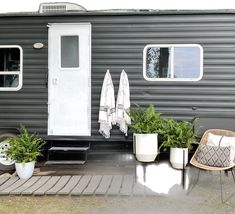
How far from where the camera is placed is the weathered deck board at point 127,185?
5.31 m

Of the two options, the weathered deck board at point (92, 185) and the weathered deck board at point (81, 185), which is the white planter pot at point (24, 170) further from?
the weathered deck board at point (92, 185)

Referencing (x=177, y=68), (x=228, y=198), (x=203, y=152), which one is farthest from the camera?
(x=177, y=68)

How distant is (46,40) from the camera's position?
276 inches

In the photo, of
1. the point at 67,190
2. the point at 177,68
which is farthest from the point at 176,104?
the point at 67,190

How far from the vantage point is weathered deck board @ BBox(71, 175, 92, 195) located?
532 cm

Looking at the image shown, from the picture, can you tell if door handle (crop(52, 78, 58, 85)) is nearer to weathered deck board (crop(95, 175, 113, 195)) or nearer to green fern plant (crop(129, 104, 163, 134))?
green fern plant (crop(129, 104, 163, 134))

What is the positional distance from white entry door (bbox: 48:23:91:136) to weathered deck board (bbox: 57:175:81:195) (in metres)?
1.09

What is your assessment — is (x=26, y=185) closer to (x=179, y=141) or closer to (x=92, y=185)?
(x=92, y=185)

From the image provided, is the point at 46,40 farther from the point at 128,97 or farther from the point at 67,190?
the point at 67,190

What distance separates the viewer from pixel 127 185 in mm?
5629

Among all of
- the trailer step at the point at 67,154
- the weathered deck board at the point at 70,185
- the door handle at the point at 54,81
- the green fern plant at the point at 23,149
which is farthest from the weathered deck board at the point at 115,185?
the door handle at the point at 54,81

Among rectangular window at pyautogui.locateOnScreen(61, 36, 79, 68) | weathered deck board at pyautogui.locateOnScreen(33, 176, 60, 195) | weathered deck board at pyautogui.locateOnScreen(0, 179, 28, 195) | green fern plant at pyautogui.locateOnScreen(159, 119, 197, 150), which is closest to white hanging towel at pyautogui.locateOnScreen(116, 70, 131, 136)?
green fern plant at pyautogui.locateOnScreen(159, 119, 197, 150)

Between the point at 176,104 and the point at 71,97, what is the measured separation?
1.88m

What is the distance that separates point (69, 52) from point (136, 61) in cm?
123
